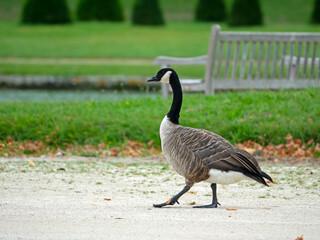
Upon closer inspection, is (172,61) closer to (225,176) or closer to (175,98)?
(175,98)

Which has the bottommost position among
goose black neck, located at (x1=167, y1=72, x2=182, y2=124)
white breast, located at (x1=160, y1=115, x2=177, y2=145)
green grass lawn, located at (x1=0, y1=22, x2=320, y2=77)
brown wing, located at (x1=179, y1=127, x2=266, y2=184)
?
green grass lawn, located at (x1=0, y1=22, x2=320, y2=77)

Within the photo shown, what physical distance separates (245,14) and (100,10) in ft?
32.7

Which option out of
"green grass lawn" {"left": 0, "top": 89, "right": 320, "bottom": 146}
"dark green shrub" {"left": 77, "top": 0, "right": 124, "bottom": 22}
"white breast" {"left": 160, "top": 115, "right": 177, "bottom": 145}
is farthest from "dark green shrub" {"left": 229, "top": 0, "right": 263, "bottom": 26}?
"white breast" {"left": 160, "top": 115, "right": 177, "bottom": 145}

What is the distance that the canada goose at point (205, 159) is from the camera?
16.5 feet

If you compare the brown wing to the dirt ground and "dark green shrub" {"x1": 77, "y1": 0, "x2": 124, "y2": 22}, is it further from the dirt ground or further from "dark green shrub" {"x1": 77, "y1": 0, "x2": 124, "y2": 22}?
"dark green shrub" {"x1": 77, "y1": 0, "x2": 124, "y2": 22}

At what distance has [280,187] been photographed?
636 centimetres

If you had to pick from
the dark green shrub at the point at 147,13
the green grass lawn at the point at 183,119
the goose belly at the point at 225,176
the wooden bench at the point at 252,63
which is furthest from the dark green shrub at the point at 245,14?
the goose belly at the point at 225,176

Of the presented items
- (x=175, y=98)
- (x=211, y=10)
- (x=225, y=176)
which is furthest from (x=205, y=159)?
(x=211, y=10)

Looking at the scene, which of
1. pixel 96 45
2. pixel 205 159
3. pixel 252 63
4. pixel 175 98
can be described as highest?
pixel 175 98

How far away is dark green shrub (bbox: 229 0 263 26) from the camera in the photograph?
3144 centimetres

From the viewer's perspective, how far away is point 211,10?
35625 mm

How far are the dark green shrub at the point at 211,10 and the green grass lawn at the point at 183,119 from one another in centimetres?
2626

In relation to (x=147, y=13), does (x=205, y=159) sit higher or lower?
lower

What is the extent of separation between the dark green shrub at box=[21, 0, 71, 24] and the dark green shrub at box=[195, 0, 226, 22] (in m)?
8.82
